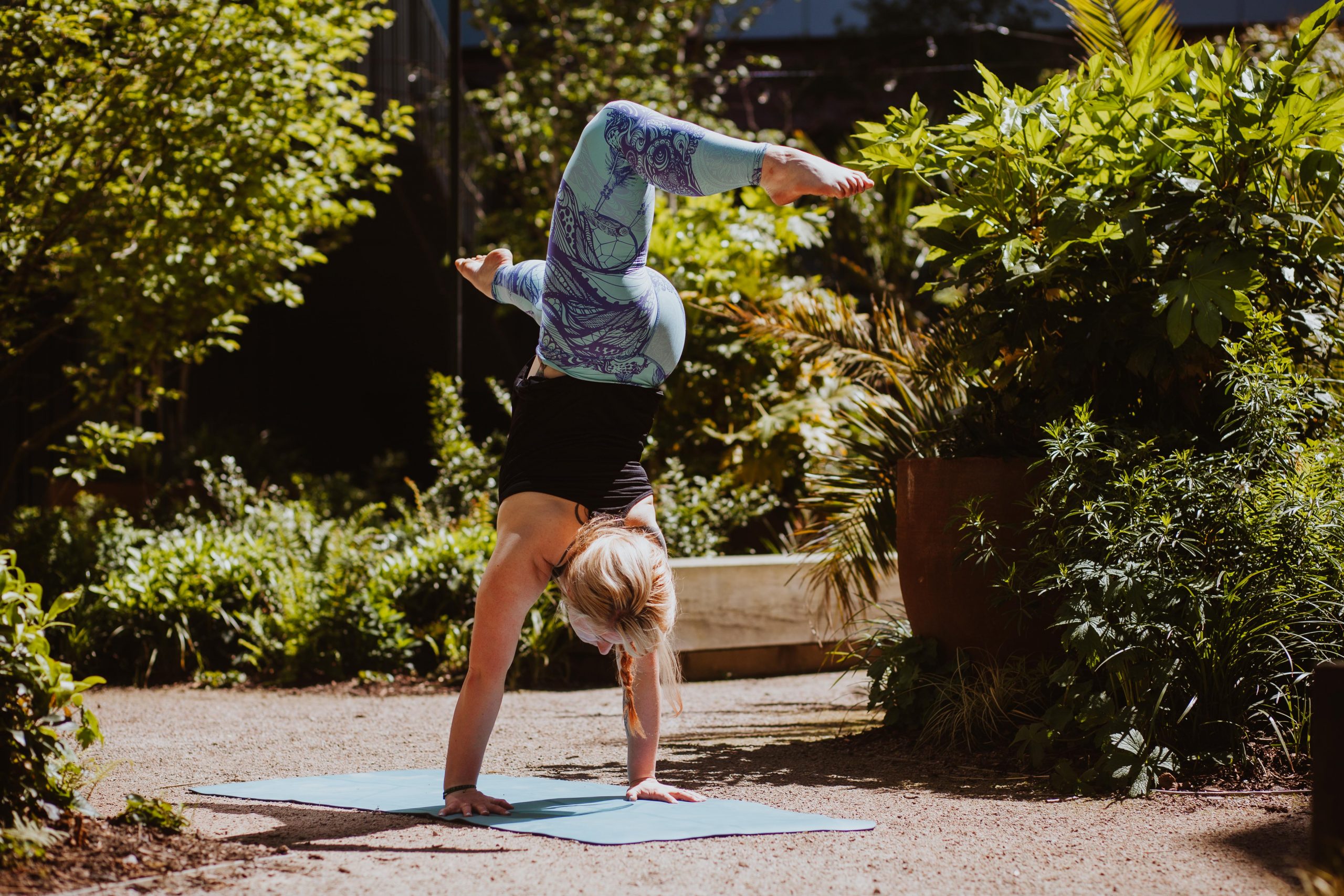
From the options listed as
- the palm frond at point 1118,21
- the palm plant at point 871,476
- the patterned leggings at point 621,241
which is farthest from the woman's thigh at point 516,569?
the palm frond at point 1118,21

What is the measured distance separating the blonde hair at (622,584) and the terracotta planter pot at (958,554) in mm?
1506

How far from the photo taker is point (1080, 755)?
420 centimetres

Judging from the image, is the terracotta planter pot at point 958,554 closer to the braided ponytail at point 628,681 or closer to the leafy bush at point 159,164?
the braided ponytail at point 628,681

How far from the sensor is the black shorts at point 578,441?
3465 mm

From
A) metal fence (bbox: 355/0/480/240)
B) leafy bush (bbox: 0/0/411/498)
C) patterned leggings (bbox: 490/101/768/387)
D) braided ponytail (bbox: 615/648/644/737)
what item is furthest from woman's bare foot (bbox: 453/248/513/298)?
metal fence (bbox: 355/0/480/240)

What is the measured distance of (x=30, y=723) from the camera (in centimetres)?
265

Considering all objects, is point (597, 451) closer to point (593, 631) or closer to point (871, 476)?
point (593, 631)

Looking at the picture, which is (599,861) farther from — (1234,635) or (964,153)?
(964,153)

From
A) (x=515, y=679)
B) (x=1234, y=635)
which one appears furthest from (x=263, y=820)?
(x=515, y=679)

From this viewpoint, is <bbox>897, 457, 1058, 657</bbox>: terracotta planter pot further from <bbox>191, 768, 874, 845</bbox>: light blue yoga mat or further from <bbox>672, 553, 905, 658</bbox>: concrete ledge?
<bbox>672, 553, 905, 658</bbox>: concrete ledge

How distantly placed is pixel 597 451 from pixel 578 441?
0.07 m

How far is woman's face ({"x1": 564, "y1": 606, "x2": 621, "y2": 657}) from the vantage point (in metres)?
3.25

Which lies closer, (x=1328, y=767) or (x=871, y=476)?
(x=1328, y=767)

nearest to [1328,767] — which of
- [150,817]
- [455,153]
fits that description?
[150,817]
